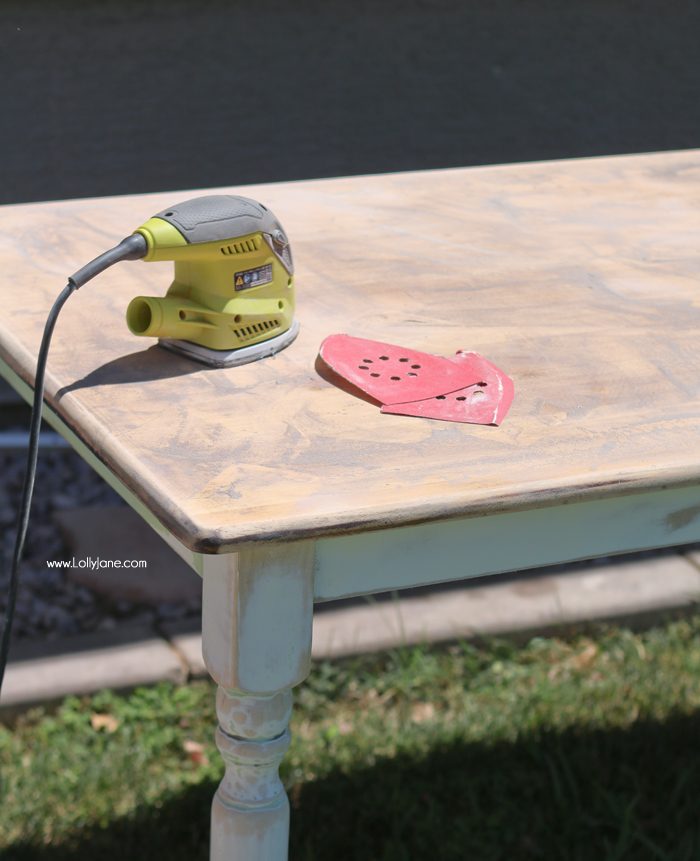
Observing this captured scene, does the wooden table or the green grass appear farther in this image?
the green grass

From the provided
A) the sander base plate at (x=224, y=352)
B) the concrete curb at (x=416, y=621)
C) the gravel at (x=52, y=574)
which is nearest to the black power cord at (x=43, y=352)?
the sander base plate at (x=224, y=352)

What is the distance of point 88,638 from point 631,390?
154 centimetres

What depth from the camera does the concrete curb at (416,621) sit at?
7.93 feet

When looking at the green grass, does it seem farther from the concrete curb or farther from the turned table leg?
the turned table leg

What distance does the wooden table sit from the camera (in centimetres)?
111

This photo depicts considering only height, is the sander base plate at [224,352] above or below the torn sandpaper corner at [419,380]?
below

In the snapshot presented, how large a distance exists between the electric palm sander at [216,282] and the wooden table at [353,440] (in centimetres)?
3

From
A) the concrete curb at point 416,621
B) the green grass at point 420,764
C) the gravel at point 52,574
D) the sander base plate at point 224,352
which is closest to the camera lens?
the sander base plate at point 224,352

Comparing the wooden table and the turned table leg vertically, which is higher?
the wooden table

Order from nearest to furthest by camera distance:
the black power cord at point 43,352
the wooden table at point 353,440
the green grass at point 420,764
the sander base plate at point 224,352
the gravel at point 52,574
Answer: the wooden table at point 353,440, the black power cord at point 43,352, the sander base plate at point 224,352, the green grass at point 420,764, the gravel at point 52,574

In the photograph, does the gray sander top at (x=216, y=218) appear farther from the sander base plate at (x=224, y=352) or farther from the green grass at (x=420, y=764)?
the green grass at (x=420, y=764)

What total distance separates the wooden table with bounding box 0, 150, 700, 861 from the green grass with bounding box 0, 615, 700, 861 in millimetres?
824

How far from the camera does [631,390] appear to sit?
1353 mm

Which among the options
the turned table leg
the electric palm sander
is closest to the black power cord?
the electric palm sander
